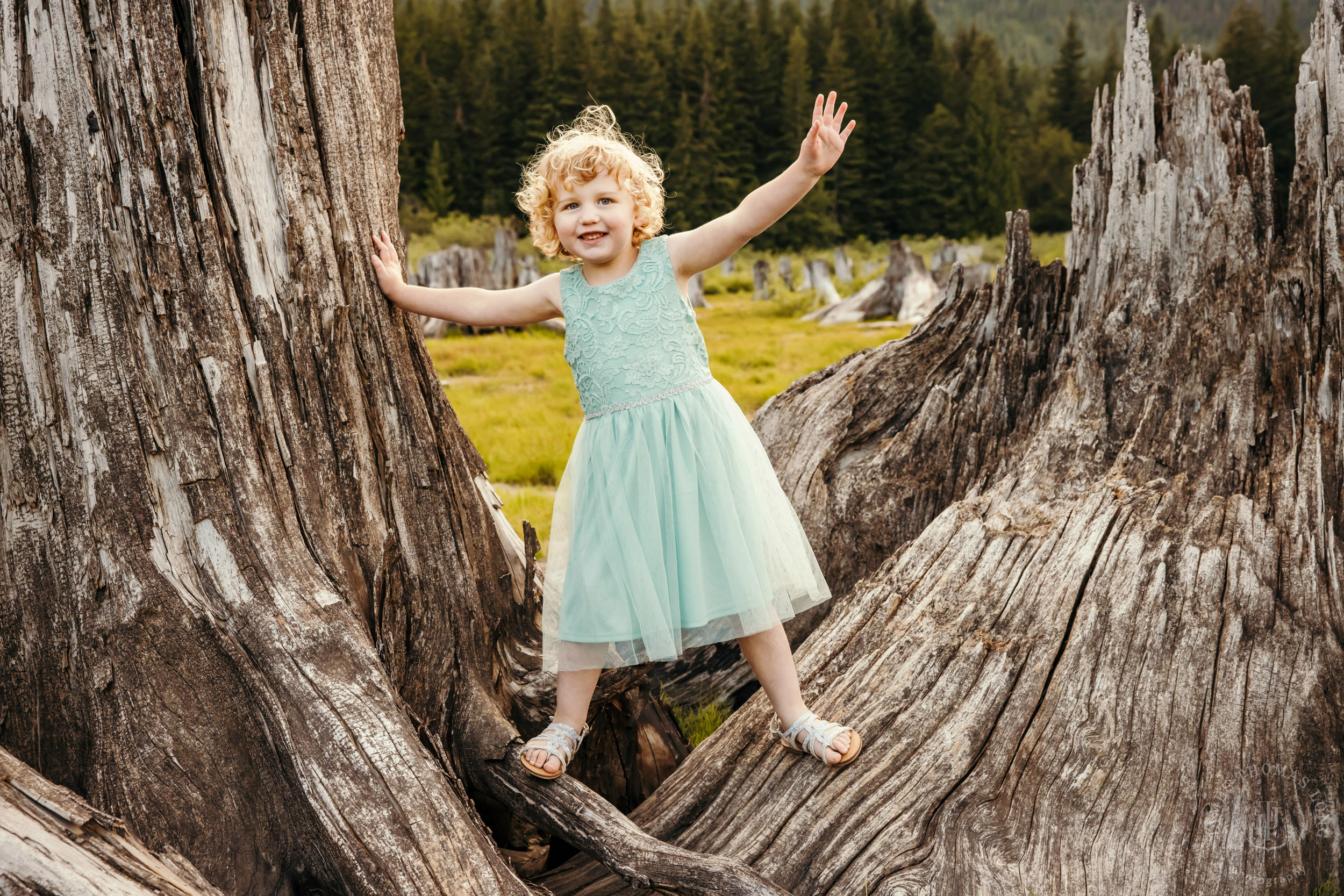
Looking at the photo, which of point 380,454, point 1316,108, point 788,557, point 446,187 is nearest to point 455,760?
point 380,454

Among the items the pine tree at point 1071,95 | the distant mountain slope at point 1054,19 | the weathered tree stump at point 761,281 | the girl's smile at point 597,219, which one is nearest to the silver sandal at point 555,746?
the girl's smile at point 597,219

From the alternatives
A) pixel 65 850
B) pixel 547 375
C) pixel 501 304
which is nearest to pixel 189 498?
pixel 65 850

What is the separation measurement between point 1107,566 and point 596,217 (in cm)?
168

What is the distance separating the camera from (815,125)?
7.59 ft

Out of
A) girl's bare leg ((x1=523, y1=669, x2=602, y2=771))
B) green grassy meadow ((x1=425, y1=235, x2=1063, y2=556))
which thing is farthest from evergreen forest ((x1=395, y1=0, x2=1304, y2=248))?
girl's bare leg ((x1=523, y1=669, x2=602, y2=771))

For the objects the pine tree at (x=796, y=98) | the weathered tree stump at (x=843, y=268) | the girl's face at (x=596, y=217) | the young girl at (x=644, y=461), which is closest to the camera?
the young girl at (x=644, y=461)

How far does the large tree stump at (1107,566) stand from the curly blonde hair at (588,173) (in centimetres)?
133

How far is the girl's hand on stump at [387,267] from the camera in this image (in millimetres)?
2340

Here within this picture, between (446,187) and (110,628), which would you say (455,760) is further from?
(446,187)

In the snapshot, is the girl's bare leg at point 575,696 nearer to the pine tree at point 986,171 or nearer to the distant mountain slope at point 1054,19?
the pine tree at point 986,171

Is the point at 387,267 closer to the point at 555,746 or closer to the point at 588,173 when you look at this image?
the point at 588,173

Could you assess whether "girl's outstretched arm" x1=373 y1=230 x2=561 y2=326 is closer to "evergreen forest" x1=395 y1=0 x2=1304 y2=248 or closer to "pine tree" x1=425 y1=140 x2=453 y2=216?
"evergreen forest" x1=395 y1=0 x2=1304 y2=248

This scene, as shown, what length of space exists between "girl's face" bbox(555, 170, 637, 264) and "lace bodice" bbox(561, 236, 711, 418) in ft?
0.26

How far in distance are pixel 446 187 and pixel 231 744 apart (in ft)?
143
